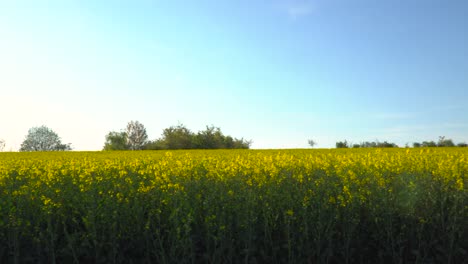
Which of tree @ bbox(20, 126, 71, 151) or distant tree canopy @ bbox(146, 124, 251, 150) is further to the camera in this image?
tree @ bbox(20, 126, 71, 151)

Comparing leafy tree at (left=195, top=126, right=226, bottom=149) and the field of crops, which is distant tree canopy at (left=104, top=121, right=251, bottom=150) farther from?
the field of crops

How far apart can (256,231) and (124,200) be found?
94.0 inches

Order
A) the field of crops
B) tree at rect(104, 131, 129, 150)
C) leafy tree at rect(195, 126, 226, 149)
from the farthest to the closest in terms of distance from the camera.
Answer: tree at rect(104, 131, 129, 150) < leafy tree at rect(195, 126, 226, 149) < the field of crops

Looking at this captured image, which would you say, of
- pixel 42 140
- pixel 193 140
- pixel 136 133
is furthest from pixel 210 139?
pixel 42 140

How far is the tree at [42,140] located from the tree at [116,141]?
13555 mm

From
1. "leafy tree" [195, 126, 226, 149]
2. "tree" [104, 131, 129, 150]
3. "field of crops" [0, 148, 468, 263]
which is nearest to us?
"field of crops" [0, 148, 468, 263]

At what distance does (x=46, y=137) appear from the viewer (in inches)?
3861

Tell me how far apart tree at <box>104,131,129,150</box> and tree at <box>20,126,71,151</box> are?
13.6 meters

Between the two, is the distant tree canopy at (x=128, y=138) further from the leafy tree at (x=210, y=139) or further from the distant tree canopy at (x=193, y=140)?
the leafy tree at (x=210, y=139)

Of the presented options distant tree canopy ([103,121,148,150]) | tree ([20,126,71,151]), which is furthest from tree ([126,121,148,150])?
tree ([20,126,71,151])

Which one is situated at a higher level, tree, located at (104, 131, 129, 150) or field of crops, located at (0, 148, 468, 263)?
tree, located at (104, 131, 129, 150)

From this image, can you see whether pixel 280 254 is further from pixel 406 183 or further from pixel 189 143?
pixel 189 143

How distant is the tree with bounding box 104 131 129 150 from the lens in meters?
92.7

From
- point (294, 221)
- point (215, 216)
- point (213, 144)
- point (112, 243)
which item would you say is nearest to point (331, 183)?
point (294, 221)
